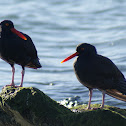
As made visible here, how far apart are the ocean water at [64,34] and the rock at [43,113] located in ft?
16.2

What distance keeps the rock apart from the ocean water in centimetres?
493

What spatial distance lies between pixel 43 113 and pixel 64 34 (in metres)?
15.7

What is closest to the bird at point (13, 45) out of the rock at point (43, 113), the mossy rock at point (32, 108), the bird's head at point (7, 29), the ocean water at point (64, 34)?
→ the bird's head at point (7, 29)

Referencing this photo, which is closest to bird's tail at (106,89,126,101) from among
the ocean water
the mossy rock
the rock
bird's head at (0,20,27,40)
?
the rock

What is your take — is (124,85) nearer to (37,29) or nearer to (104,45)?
(104,45)

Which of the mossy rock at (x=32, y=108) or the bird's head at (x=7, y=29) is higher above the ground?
the bird's head at (x=7, y=29)

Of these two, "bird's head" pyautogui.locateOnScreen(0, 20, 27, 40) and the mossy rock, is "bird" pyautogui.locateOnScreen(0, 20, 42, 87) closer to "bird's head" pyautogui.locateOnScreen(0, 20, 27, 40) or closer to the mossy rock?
"bird's head" pyautogui.locateOnScreen(0, 20, 27, 40)

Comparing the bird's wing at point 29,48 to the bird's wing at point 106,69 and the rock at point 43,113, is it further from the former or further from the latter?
the bird's wing at point 106,69

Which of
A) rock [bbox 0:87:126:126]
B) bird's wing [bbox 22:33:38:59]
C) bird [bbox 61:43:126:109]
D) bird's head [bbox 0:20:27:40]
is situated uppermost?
bird's head [bbox 0:20:27:40]

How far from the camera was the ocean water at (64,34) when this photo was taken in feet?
49.6

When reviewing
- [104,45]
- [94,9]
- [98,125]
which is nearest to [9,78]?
[104,45]

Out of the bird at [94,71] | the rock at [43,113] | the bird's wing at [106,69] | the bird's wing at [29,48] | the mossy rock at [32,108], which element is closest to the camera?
the rock at [43,113]

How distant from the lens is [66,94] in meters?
14.0

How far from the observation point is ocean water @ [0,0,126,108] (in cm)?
1512
